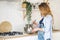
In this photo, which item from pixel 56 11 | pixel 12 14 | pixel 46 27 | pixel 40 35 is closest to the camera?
pixel 46 27

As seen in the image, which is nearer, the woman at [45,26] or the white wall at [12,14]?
the woman at [45,26]

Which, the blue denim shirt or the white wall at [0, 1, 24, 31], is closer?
the blue denim shirt

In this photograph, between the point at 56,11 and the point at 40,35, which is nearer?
the point at 40,35

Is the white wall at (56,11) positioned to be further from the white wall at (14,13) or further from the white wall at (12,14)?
the white wall at (12,14)

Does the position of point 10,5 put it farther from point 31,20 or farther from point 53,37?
point 53,37

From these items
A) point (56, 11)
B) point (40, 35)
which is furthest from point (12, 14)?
point (56, 11)

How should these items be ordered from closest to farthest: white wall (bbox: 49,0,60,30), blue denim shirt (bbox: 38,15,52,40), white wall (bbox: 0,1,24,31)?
blue denim shirt (bbox: 38,15,52,40) < white wall (bbox: 0,1,24,31) < white wall (bbox: 49,0,60,30)

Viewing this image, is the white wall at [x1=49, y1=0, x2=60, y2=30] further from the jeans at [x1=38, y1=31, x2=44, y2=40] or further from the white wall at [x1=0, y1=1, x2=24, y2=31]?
the white wall at [x1=0, y1=1, x2=24, y2=31]

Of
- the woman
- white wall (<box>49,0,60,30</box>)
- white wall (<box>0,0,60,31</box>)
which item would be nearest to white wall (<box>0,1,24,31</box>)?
white wall (<box>0,0,60,31</box>)

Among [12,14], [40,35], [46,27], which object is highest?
[12,14]

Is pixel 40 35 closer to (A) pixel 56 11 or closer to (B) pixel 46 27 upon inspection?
(B) pixel 46 27

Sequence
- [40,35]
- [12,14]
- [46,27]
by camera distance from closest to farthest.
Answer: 1. [46,27]
2. [40,35]
3. [12,14]

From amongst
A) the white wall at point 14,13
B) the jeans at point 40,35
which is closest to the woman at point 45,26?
the jeans at point 40,35

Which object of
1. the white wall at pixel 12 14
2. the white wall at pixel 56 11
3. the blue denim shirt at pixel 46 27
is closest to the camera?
the blue denim shirt at pixel 46 27
